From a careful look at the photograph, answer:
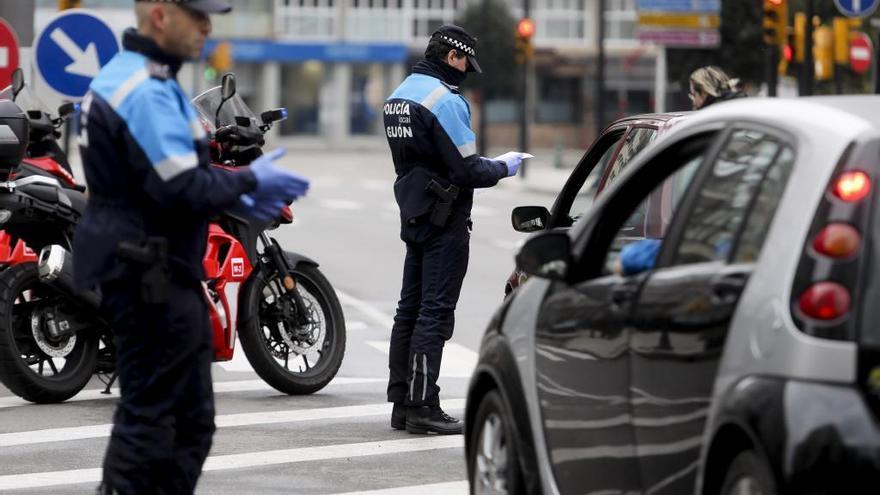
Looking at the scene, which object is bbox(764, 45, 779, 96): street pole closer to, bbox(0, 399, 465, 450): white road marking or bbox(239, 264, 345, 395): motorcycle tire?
bbox(239, 264, 345, 395): motorcycle tire

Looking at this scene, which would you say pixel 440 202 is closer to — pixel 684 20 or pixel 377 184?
pixel 684 20

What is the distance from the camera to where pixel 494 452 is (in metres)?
6.00

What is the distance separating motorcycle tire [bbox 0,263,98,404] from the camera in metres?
9.58

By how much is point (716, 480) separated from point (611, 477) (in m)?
0.67

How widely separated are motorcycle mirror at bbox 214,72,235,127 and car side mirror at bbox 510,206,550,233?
1712 mm

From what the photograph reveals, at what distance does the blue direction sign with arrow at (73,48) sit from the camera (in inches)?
606

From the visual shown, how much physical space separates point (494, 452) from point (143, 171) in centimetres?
136

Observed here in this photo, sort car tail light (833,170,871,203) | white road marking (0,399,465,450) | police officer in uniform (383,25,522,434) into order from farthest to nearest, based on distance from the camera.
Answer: police officer in uniform (383,25,522,434) < white road marking (0,399,465,450) < car tail light (833,170,871,203)

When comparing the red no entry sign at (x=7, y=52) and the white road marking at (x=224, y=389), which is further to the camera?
the red no entry sign at (x=7, y=52)

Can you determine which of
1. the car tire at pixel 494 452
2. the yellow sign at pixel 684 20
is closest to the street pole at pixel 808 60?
the yellow sign at pixel 684 20

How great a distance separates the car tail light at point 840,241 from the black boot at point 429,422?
4.86 metres

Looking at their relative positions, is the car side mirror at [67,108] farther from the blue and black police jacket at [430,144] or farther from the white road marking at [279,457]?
the white road marking at [279,457]

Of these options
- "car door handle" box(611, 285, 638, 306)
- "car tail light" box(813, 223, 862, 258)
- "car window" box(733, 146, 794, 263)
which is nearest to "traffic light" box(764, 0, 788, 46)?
"car door handle" box(611, 285, 638, 306)

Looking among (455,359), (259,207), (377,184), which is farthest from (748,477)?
(377,184)
